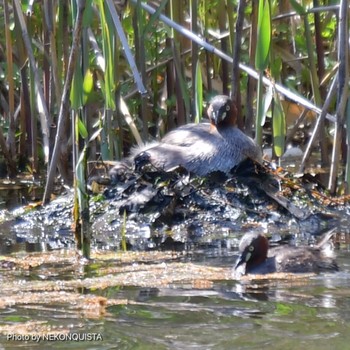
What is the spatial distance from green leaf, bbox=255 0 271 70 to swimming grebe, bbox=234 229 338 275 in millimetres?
1254

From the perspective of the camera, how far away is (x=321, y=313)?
4582mm

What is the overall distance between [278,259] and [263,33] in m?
1.53

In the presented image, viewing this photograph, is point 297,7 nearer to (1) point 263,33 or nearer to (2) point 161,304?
(1) point 263,33

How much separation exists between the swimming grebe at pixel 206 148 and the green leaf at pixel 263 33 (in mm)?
1268

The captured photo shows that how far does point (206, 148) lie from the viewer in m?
8.08

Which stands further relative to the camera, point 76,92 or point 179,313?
point 76,92

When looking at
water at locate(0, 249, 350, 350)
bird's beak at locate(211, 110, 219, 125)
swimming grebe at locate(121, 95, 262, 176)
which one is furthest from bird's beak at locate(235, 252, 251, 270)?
bird's beak at locate(211, 110, 219, 125)

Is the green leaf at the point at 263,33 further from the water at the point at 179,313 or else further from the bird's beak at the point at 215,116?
the water at the point at 179,313

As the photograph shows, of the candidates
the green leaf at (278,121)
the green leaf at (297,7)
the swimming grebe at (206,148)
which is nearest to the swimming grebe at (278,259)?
the green leaf at (278,121)

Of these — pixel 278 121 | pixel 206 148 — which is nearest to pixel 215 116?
pixel 206 148

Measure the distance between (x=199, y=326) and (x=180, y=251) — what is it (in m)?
2.12

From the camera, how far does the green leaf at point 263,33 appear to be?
650 cm

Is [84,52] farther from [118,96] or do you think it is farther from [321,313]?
[321,313]

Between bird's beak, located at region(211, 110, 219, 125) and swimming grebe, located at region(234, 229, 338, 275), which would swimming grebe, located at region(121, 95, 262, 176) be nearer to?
bird's beak, located at region(211, 110, 219, 125)
